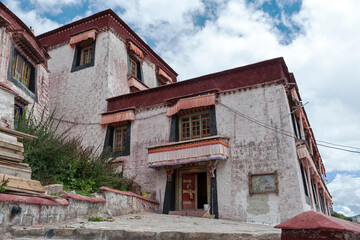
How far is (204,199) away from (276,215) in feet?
11.7

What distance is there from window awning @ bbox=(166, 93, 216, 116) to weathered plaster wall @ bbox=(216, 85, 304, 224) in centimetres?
52

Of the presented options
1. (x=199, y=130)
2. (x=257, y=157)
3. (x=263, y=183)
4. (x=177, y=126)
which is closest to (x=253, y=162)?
(x=257, y=157)

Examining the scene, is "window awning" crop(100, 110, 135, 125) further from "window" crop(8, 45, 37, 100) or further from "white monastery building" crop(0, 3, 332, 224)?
"window" crop(8, 45, 37, 100)

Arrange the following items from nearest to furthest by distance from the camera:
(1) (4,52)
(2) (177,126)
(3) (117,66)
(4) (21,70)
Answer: (1) (4,52), (4) (21,70), (2) (177,126), (3) (117,66)

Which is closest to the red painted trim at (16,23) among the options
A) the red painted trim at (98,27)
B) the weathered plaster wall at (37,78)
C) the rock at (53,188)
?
the weathered plaster wall at (37,78)

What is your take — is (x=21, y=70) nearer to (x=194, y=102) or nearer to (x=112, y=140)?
(x=112, y=140)

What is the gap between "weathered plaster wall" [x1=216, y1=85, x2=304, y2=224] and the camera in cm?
1071

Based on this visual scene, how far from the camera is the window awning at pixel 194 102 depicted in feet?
42.4

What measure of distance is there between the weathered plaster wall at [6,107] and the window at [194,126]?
6405mm

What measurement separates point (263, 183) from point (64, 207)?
6834 mm

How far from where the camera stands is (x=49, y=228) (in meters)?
5.75

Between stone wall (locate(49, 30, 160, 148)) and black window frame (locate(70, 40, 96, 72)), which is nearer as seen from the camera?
stone wall (locate(49, 30, 160, 148))

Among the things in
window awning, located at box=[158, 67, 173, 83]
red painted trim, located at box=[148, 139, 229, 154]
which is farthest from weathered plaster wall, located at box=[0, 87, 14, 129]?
window awning, located at box=[158, 67, 173, 83]

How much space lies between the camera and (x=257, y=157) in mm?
11555
